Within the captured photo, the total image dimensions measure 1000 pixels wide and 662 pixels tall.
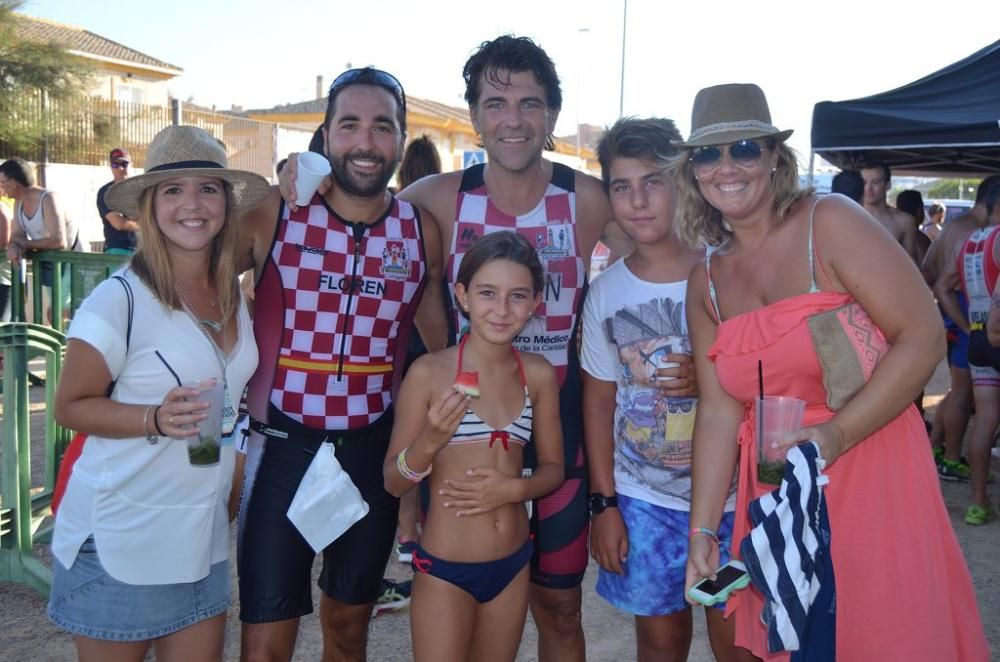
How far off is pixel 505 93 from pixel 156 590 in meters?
2.15

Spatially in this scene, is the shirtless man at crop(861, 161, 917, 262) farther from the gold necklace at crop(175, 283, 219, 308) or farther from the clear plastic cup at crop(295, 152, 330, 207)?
the gold necklace at crop(175, 283, 219, 308)

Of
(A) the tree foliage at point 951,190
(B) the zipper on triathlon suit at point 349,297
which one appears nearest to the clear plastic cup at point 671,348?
(B) the zipper on triathlon suit at point 349,297

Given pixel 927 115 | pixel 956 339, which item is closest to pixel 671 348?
pixel 956 339

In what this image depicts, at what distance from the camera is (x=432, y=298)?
11.2 ft

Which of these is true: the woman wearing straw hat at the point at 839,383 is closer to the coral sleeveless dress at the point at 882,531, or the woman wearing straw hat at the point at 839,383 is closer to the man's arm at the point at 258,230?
the coral sleeveless dress at the point at 882,531

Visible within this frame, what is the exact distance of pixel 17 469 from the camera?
4.33 metres

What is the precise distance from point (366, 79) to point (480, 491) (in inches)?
61.5

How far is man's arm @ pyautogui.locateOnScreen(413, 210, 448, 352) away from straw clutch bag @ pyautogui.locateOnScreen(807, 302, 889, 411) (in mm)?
1473

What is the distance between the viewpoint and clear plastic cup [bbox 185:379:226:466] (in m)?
2.29

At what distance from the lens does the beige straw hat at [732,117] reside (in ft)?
8.12

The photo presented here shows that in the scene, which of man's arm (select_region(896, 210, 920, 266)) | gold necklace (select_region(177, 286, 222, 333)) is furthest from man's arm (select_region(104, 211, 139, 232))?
man's arm (select_region(896, 210, 920, 266))

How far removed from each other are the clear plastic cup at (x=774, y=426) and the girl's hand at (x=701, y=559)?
355 mm

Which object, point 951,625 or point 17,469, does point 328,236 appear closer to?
point 951,625

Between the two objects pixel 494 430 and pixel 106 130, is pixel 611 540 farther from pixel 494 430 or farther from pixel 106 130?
pixel 106 130
